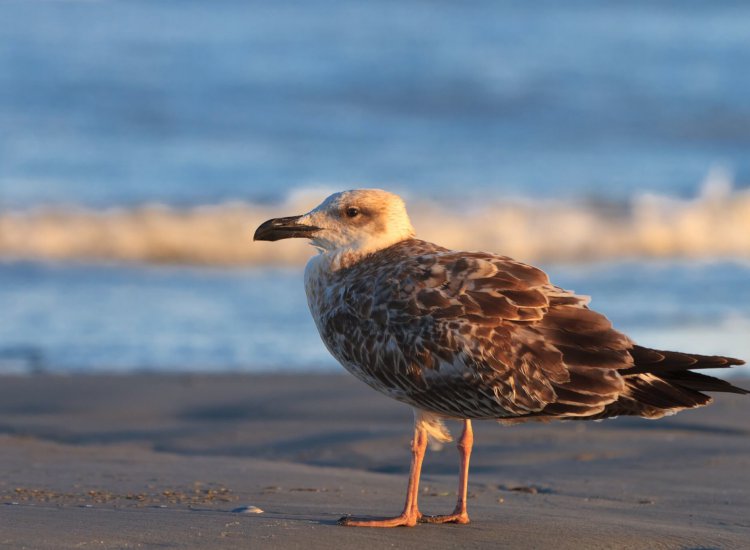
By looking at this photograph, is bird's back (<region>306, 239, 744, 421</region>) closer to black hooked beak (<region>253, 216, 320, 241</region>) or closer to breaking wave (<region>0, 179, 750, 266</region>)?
black hooked beak (<region>253, 216, 320, 241</region>)

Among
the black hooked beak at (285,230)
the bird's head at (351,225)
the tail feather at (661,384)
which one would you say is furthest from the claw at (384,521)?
the black hooked beak at (285,230)

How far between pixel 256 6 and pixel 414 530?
91.2ft

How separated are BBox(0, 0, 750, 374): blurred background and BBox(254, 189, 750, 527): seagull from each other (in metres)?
4.22

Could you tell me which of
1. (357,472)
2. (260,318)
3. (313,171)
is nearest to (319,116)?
(313,171)

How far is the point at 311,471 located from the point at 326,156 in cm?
1380

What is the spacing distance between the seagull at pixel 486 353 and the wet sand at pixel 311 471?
416 millimetres

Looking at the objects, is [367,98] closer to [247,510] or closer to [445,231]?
[445,231]

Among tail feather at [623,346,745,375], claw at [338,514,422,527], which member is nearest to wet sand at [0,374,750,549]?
claw at [338,514,422,527]

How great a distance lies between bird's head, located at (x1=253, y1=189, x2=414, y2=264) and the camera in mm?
5461

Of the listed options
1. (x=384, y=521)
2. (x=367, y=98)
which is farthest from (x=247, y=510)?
(x=367, y=98)

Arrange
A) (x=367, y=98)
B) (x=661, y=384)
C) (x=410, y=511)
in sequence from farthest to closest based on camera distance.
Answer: (x=367, y=98), (x=410, y=511), (x=661, y=384)

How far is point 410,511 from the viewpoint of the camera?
488 centimetres

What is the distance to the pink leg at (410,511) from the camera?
4.77 metres

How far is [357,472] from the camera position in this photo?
6.30m
